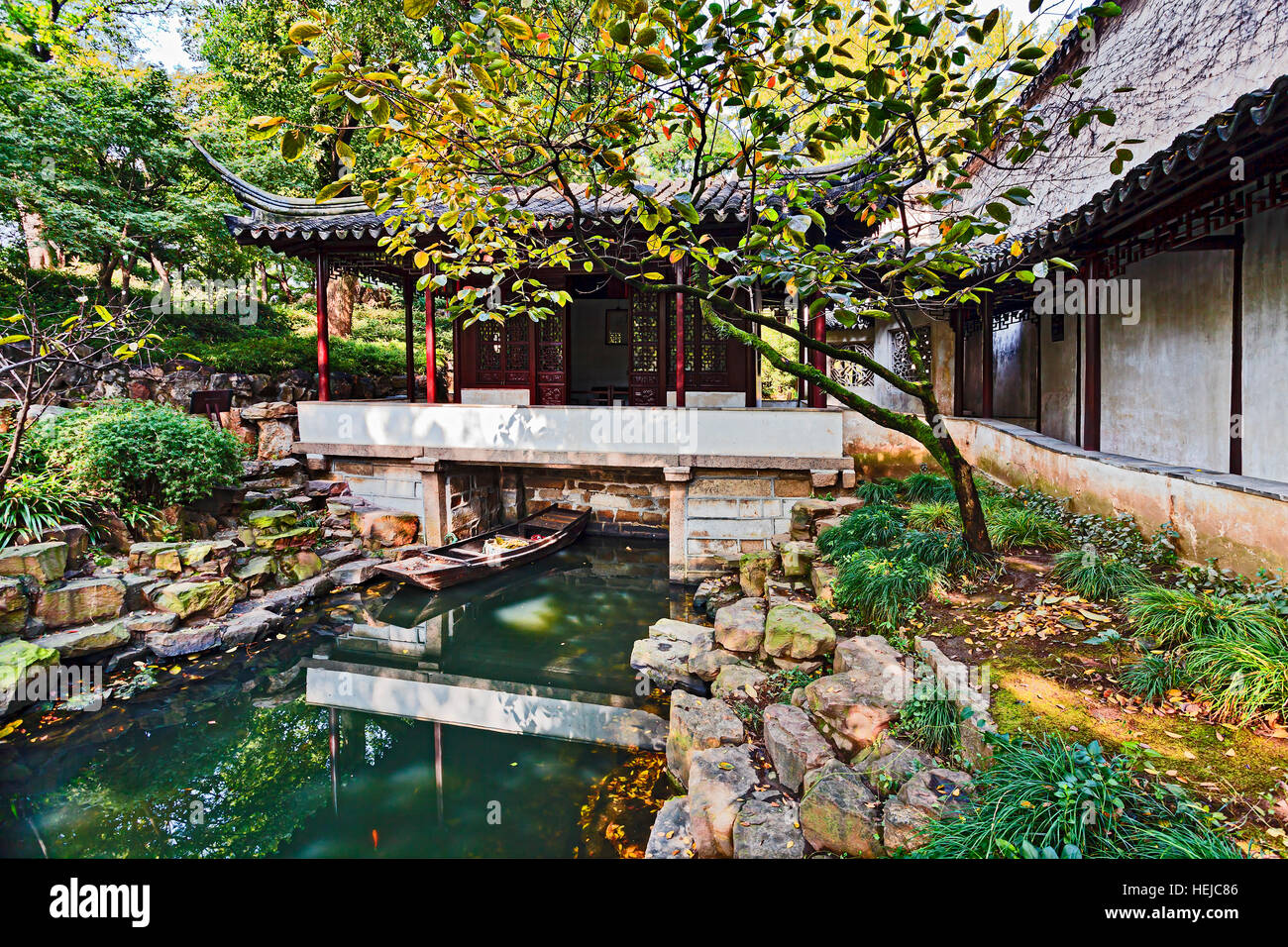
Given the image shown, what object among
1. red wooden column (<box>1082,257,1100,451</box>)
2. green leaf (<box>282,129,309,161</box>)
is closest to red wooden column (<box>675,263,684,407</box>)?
red wooden column (<box>1082,257,1100,451</box>)

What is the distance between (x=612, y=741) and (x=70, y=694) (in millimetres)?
4762

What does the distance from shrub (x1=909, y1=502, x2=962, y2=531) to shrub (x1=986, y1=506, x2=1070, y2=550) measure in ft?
1.84

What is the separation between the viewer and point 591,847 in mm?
3826

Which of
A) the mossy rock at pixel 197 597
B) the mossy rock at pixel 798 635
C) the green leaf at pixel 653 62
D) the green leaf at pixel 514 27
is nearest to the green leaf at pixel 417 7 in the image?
the green leaf at pixel 514 27

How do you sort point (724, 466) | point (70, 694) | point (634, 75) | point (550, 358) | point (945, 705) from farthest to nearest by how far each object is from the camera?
point (550, 358), point (724, 466), point (70, 694), point (945, 705), point (634, 75)

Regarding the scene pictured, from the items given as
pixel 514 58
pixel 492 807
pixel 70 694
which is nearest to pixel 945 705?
pixel 492 807

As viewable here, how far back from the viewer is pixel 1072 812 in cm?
232

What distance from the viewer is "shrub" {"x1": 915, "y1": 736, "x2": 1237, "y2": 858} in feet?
7.27

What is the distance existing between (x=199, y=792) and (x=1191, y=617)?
645cm

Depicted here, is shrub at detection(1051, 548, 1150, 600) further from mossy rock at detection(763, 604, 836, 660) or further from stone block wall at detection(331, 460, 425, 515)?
stone block wall at detection(331, 460, 425, 515)

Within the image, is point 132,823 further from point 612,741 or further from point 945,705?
point 945,705

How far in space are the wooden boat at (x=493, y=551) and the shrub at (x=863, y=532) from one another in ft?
14.1

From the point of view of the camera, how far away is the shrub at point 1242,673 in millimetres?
Answer: 2746

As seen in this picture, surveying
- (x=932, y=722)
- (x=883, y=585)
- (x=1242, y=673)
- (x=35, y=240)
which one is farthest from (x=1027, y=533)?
(x=35, y=240)
